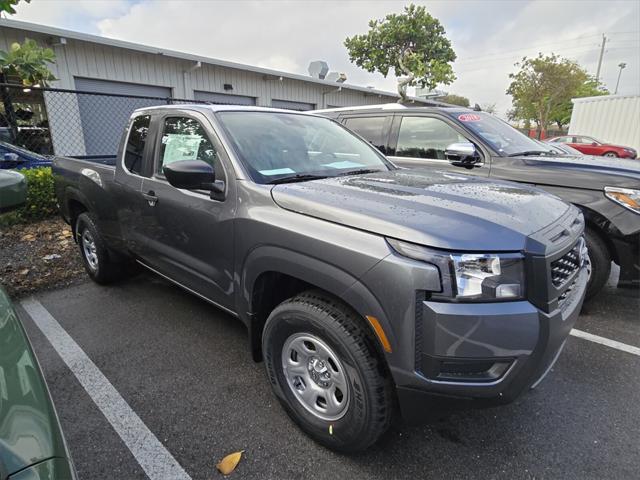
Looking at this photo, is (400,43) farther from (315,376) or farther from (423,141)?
(315,376)

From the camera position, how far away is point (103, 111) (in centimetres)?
938

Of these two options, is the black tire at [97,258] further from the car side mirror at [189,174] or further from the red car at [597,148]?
the red car at [597,148]

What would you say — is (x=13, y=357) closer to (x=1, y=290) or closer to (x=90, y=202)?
(x=1, y=290)

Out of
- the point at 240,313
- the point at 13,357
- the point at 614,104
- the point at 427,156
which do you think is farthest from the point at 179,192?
the point at 614,104

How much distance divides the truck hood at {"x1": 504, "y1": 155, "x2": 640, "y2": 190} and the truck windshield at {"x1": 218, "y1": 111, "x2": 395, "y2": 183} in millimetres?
1720

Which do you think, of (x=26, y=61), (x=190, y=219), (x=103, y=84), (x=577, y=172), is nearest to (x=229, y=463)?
(x=190, y=219)

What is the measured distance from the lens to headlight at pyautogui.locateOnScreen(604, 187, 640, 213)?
10.7ft

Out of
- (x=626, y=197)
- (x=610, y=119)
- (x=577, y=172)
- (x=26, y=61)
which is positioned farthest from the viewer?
(x=610, y=119)

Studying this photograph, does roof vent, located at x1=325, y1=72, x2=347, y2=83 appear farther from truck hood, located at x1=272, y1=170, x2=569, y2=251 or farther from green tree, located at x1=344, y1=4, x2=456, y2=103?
truck hood, located at x1=272, y1=170, x2=569, y2=251

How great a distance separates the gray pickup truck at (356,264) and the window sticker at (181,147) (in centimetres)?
2

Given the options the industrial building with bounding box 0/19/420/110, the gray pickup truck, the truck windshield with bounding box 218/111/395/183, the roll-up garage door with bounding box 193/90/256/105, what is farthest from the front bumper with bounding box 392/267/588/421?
the roll-up garage door with bounding box 193/90/256/105

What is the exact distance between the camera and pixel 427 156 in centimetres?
476

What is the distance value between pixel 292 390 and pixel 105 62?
1019 centimetres

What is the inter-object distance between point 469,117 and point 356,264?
373 cm
